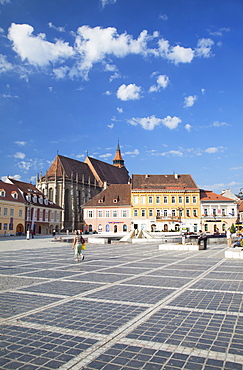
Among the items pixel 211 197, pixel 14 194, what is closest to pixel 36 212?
pixel 14 194

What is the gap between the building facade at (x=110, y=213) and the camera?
6156 centimetres

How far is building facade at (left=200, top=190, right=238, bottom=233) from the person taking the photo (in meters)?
60.3

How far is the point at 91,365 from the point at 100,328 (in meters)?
1.38

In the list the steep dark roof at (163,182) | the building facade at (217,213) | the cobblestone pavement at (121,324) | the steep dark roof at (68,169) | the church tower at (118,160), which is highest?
the church tower at (118,160)

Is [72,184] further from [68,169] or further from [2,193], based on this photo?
[2,193]

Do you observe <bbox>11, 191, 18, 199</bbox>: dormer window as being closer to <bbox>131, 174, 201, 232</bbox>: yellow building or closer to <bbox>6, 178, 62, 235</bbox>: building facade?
<bbox>6, 178, 62, 235</bbox>: building facade

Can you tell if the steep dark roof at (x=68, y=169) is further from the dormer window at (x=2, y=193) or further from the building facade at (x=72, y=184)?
the dormer window at (x=2, y=193)

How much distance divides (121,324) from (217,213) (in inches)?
2281

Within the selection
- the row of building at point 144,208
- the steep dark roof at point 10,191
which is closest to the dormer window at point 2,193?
the steep dark roof at point 10,191

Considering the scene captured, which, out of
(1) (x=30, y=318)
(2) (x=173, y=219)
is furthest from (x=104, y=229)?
(1) (x=30, y=318)

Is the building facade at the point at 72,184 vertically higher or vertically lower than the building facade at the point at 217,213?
higher

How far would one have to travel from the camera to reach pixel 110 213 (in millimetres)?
62375

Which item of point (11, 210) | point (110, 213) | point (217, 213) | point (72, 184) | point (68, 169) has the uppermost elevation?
point (68, 169)

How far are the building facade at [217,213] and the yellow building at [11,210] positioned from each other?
3378cm
